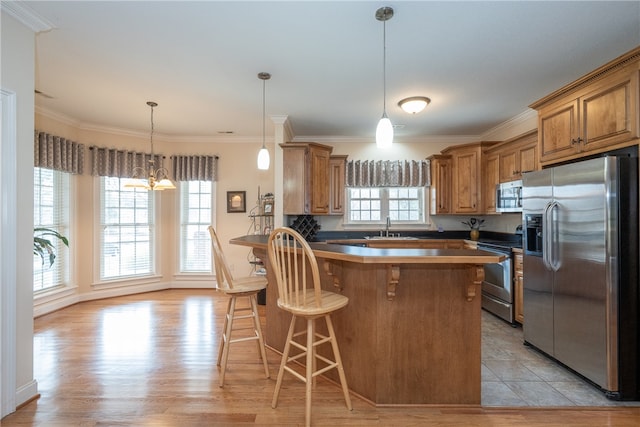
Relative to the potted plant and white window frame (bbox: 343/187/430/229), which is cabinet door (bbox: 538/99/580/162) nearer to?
white window frame (bbox: 343/187/430/229)

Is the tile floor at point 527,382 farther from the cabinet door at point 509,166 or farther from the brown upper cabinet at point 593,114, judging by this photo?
the cabinet door at point 509,166

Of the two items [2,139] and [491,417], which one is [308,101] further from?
[491,417]

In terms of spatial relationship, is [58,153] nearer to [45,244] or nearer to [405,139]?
[45,244]

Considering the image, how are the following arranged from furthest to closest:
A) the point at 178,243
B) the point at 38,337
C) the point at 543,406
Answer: the point at 178,243 < the point at 38,337 < the point at 543,406

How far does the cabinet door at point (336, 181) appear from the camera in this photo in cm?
498

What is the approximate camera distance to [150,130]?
4.98 meters

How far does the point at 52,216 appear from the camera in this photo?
13.8 feet

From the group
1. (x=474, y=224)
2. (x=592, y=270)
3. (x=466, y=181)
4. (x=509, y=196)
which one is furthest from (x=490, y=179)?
(x=592, y=270)

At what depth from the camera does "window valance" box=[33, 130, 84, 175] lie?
3.85 metres

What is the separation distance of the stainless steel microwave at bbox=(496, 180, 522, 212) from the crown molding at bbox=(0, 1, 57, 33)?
15.7 feet

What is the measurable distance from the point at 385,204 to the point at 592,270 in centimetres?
330

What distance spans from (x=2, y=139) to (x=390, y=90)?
3.21 metres

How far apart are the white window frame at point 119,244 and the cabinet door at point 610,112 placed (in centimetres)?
568

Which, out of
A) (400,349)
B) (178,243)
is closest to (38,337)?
(178,243)
